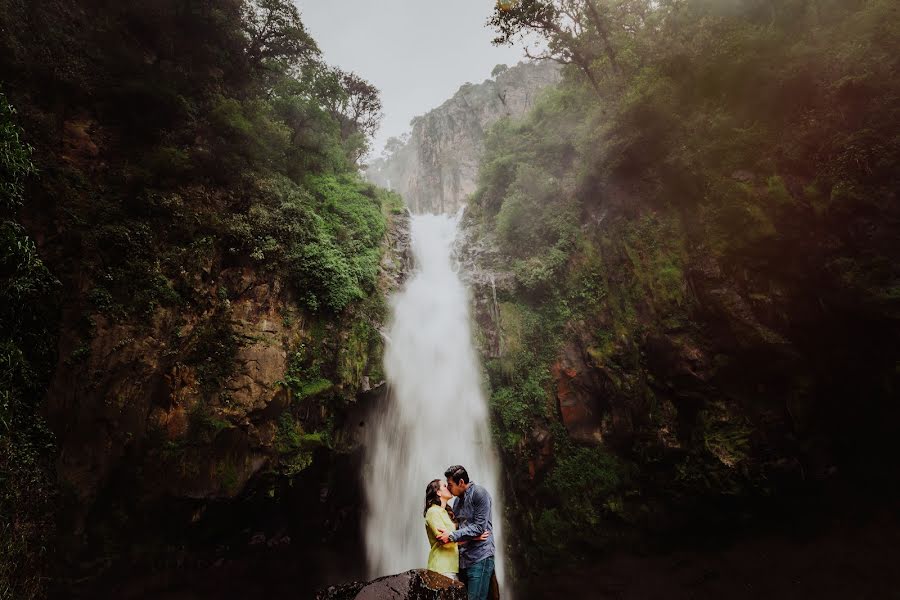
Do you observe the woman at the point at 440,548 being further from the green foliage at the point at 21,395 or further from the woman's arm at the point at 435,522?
the green foliage at the point at 21,395

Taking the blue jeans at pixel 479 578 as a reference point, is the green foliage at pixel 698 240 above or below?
above

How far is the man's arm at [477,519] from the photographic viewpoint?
3.61m

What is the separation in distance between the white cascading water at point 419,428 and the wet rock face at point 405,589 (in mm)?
8489

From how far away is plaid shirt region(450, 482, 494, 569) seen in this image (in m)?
3.70

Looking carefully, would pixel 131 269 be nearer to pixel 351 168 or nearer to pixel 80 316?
pixel 80 316

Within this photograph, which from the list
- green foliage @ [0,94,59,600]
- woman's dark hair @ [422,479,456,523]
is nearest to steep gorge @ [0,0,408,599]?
green foliage @ [0,94,59,600]

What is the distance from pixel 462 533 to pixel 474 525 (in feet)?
0.53

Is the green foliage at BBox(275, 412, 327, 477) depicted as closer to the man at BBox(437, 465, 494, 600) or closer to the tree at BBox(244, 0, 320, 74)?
the man at BBox(437, 465, 494, 600)

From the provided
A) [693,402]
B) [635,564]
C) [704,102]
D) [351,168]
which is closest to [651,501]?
[635,564]

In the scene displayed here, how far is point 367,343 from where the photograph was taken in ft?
37.2

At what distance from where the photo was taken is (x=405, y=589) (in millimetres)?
2855

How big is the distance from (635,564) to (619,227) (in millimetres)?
9271

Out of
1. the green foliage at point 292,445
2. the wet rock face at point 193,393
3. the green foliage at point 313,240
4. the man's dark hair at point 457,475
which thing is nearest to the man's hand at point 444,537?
the man's dark hair at point 457,475

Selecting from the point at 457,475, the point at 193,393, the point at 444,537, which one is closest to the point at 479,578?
the point at 444,537
